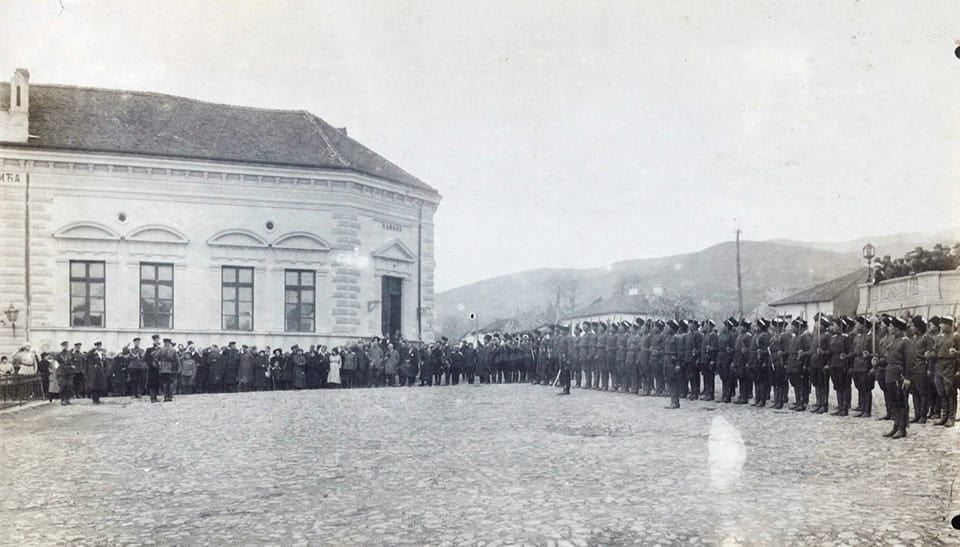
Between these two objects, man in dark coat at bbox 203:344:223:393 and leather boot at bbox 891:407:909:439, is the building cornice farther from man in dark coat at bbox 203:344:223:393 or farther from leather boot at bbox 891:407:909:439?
leather boot at bbox 891:407:909:439

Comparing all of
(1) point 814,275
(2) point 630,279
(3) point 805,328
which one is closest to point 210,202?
(3) point 805,328

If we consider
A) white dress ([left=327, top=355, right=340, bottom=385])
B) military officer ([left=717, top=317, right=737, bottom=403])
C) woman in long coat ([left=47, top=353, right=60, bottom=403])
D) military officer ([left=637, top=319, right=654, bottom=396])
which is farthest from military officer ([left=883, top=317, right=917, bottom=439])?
white dress ([left=327, top=355, right=340, bottom=385])

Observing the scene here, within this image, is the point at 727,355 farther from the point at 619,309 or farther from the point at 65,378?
the point at 619,309

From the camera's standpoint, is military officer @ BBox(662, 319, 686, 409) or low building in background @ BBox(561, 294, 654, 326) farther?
low building in background @ BBox(561, 294, 654, 326)

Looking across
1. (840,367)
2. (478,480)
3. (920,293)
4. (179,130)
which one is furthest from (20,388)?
(920,293)

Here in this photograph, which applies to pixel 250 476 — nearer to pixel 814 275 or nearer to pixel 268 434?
pixel 268 434

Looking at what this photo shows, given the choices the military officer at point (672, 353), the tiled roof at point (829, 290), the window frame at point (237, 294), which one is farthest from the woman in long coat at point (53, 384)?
the tiled roof at point (829, 290)
